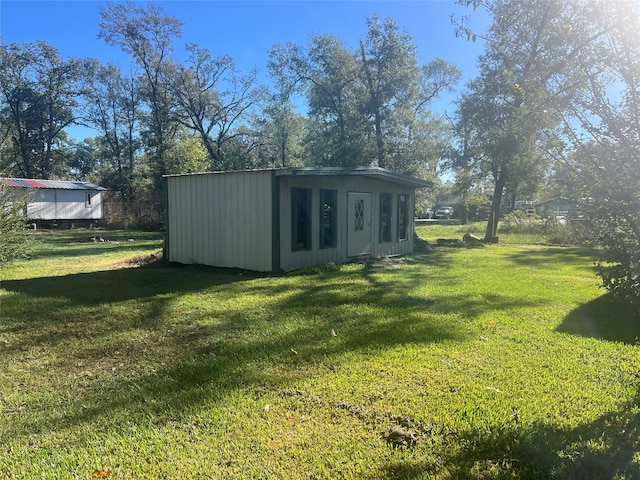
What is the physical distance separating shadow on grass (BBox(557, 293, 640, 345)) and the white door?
18.1ft

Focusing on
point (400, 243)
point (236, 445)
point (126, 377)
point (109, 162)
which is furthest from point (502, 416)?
point (109, 162)

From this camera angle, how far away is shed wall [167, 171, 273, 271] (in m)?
8.77

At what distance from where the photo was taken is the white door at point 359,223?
10.5 meters

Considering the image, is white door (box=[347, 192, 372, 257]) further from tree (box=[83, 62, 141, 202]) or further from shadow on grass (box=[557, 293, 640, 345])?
tree (box=[83, 62, 141, 202])

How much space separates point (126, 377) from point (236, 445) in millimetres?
1515

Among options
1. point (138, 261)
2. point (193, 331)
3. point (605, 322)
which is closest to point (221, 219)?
point (138, 261)

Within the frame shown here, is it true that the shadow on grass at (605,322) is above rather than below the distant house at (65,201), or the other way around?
below

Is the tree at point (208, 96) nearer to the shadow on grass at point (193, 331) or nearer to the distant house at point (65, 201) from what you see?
the distant house at point (65, 201)

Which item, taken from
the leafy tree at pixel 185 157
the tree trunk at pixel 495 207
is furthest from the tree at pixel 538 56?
the leafy tree at pixel 185 157

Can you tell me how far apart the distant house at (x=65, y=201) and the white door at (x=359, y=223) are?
22.5 m

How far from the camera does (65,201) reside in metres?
27.6

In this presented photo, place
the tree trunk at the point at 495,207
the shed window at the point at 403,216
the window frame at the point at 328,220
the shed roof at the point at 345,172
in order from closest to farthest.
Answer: the shed roof at the point at 345,172 < the window frame at the point at 328,220 < the shed window at the point at 403,216 < the tree trunk at the point at 495,207

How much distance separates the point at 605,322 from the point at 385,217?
713 cm

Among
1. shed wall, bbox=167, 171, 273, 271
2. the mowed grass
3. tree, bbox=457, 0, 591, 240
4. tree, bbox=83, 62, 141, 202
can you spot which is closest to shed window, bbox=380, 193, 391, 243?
shed wall, bbox=167, 171, 273, 271
